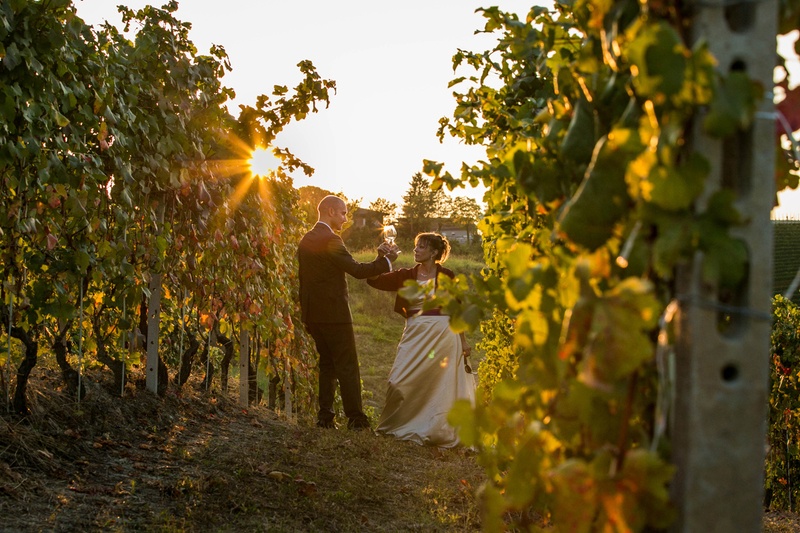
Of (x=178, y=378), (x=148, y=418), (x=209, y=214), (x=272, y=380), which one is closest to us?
(x=148, y=418)

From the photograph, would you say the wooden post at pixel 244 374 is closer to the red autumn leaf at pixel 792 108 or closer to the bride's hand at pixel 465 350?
the bride's hand at pixel 465 350

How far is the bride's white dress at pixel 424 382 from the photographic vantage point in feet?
17.9

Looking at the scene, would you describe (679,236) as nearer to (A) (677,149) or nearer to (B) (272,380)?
(A) (677,149)

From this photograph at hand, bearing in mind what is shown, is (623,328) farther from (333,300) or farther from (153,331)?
(333,300)

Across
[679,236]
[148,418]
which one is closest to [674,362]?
[679,236]

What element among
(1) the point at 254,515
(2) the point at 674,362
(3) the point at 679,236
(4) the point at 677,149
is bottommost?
(1) the point at 254,515

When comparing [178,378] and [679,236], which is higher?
[679,236]

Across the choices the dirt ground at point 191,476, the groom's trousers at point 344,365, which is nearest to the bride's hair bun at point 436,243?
the groom's trousers at point 344,365

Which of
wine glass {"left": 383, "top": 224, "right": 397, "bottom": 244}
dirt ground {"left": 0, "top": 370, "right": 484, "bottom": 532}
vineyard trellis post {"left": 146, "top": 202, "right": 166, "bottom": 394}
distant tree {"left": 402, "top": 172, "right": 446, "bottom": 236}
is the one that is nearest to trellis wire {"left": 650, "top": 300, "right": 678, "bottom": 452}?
dirt ground {"left": 0, "top": 370, "right": 484, "bottom": 532}

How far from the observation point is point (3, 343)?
3709 mm

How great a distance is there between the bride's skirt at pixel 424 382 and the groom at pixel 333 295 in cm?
42

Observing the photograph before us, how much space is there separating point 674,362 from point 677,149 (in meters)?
0.32

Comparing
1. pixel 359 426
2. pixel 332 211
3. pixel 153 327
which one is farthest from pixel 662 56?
pixel 359 426

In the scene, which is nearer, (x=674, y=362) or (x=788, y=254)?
(x=674, y=362)
